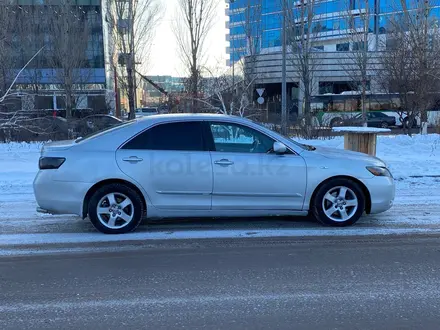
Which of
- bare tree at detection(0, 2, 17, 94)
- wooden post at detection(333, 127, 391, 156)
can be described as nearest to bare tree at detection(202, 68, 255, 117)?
wooden post at detection(333, 127, 391, 156)

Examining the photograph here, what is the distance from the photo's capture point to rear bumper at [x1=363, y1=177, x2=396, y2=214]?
6.17 metres

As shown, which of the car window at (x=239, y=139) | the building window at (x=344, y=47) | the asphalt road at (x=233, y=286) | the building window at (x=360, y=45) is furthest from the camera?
the building window at (x=344, y=47)

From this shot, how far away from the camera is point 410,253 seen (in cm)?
517

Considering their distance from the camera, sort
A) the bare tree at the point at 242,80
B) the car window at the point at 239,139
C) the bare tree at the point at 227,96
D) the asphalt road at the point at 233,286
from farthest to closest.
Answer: the bare tree at the point at 242,80
the bare tree at the point at 227,96
the car window at the point at 239,139
the asphalt road at the point at 233,286

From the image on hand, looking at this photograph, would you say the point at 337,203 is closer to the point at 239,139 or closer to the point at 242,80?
the point at 239,139

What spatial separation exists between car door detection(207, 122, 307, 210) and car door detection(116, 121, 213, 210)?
161mm

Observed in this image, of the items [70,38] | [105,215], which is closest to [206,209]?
[105,215]

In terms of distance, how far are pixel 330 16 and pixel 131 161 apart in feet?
188

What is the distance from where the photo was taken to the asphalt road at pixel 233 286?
11.7ft

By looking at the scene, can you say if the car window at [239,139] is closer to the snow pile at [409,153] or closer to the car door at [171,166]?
the car door at [171,166]

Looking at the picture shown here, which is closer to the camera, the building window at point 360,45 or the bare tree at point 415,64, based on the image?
the bare tree at point 415,64

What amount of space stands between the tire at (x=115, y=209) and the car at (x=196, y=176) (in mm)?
13

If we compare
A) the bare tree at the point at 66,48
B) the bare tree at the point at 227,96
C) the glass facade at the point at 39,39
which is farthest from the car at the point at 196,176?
the glass facade at the point at 39,39

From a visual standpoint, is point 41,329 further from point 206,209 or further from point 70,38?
point 70,38
